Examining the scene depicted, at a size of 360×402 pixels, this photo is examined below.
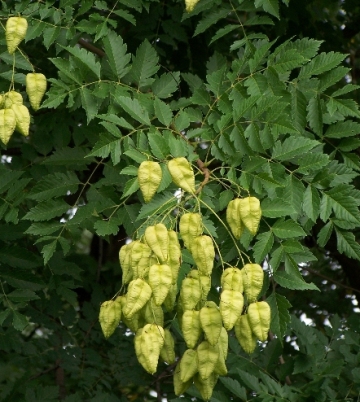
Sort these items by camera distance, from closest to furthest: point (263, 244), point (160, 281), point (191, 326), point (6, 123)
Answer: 1. point (160, 281)
2. point (191, 326)
3. point (6, 123)
4. point (263, 244)

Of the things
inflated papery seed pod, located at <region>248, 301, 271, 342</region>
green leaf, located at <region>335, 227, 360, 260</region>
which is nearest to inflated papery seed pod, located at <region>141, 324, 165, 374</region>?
inflated papery seed pod, located at <region>248, 301, 271, 342</region>

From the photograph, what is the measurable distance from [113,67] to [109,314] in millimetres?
998

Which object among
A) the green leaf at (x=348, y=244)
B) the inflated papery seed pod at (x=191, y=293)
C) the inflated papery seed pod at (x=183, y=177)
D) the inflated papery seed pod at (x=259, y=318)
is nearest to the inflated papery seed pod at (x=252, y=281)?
the inflated papery seed pod at (x=259, y=318)

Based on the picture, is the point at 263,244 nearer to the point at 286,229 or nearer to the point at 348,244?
the point at 286,229

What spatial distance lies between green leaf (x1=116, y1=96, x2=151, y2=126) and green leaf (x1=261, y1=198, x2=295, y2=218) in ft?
1.53

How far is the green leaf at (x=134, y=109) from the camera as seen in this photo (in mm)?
2682

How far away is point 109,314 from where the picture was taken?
230 cm

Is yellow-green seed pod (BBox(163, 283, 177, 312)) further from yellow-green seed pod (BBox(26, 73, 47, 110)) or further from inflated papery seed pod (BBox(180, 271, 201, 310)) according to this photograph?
yellow-green seed pod (BBox(26, 73, 47, 110))

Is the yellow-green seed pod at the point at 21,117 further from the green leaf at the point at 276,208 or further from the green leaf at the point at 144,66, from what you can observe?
the green leaf at the point at 276,208

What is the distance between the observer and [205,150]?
2.94 meters

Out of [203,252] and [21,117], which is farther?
[21,117]

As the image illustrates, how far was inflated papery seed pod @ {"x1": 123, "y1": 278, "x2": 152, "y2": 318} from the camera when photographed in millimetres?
2076

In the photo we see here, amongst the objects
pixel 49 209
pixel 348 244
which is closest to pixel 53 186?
pixel 49 209

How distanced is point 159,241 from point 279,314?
0.75 metres
